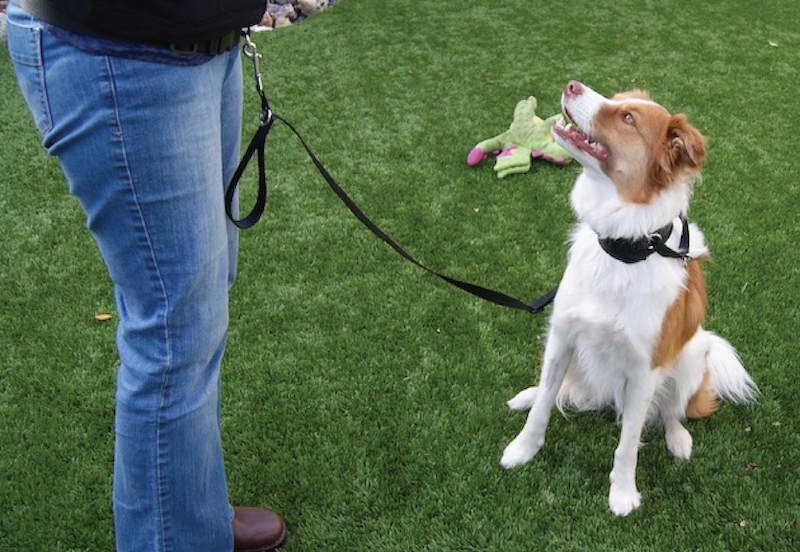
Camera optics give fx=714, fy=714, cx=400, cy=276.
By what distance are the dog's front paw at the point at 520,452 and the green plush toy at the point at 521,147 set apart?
6.35 feet

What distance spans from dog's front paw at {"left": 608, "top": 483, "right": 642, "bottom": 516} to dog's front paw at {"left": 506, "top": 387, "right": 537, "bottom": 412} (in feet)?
1.40

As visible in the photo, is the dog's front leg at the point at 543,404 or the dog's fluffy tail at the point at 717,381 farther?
the dog's fluffy tail at the point at 717,381

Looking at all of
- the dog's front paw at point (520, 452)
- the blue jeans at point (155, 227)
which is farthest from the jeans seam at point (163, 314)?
the dog's front paw at point (520, 452)

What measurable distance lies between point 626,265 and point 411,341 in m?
1.07

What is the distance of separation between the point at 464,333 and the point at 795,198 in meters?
2.13

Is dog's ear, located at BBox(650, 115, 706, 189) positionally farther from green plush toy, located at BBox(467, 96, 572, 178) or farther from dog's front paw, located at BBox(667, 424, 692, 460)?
green plush toy, located at BBox(467, 96, 572, 178)

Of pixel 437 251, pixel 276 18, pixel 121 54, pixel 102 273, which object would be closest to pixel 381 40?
pixel 276 18

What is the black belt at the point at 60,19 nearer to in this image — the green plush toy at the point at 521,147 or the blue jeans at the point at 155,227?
the blue jeans at the point at 155,227

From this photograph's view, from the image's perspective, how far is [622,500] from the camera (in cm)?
221

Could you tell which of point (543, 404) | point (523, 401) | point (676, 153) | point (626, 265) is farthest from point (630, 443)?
point (676, 153)

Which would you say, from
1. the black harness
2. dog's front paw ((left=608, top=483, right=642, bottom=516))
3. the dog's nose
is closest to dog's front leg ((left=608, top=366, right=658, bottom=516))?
dog's front paw ((left=608, top=483, right=642, bottom=516))

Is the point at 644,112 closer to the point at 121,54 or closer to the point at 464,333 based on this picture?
the point at 464,333

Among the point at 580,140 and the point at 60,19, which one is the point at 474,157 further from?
the point at 60,19

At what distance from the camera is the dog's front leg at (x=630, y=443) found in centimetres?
212
